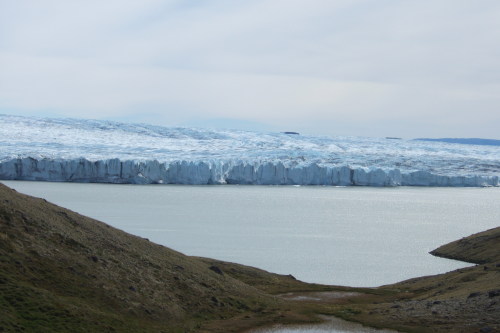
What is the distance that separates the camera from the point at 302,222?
44125 mm

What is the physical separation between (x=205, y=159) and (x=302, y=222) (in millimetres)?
27895

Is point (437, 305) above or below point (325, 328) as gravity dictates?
above

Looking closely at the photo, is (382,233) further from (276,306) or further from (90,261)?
(90,261)

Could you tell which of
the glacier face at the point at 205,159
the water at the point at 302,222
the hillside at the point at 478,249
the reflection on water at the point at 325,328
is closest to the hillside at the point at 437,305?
the reflection on water at the point at 325,328

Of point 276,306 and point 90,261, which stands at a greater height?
point 90,261

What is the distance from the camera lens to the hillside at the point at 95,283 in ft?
37.5

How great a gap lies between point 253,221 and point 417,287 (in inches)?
950

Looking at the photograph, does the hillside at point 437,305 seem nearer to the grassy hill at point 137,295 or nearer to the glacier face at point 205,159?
the grassy hill at point 137,295

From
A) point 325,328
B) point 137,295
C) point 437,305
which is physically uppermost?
point 137,295

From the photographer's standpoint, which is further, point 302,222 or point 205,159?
point 205,159

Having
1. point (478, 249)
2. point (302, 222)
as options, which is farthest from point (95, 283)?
point (302, 222)

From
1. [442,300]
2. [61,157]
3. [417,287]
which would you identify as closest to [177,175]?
[61,157]

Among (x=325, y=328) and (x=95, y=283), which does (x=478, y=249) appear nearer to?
(x=325, y=328)

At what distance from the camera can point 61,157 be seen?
6512 centimetres
